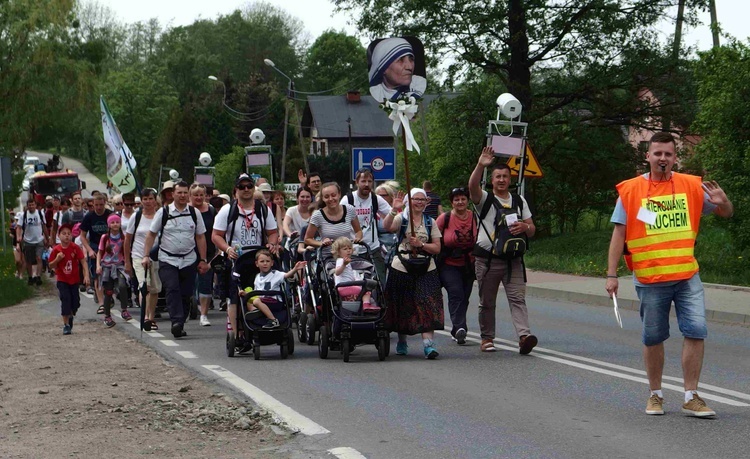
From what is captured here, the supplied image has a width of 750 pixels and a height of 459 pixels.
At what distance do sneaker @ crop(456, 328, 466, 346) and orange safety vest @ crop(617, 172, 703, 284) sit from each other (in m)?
5.38

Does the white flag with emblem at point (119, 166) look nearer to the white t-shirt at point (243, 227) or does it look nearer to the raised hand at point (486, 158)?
the white t-shirt at point (243, 227)

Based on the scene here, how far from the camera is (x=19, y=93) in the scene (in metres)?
39.5

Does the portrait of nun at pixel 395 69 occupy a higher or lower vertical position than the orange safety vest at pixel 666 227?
higher

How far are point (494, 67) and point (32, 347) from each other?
22.3 meters

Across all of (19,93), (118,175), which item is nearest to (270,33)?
(19,93)

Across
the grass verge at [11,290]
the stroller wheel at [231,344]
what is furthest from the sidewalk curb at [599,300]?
the grass verge at [11,290]

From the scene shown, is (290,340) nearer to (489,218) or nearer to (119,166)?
(489,218)

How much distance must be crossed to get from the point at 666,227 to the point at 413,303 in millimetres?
4422

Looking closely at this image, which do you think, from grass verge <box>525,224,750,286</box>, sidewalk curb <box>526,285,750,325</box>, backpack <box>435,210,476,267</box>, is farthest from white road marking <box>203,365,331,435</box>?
grass verge <box>525,224,750,286</box>

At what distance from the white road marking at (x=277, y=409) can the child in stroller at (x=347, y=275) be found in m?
1.47

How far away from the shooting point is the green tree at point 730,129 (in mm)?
21250

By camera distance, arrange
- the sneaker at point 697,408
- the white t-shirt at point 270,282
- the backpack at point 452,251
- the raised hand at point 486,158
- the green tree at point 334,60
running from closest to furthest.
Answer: the sneaker at point 697,408 → the raised hand at point 486,158 → the white t-shirt at point 270,282 → the backpack at point 452,251 → the green tree at point 334,60

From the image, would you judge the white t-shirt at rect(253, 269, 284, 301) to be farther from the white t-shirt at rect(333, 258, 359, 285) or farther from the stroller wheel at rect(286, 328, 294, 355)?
the white t-shirt at rect(333, 258, 359, 285)

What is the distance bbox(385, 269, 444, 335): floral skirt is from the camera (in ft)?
41.3
